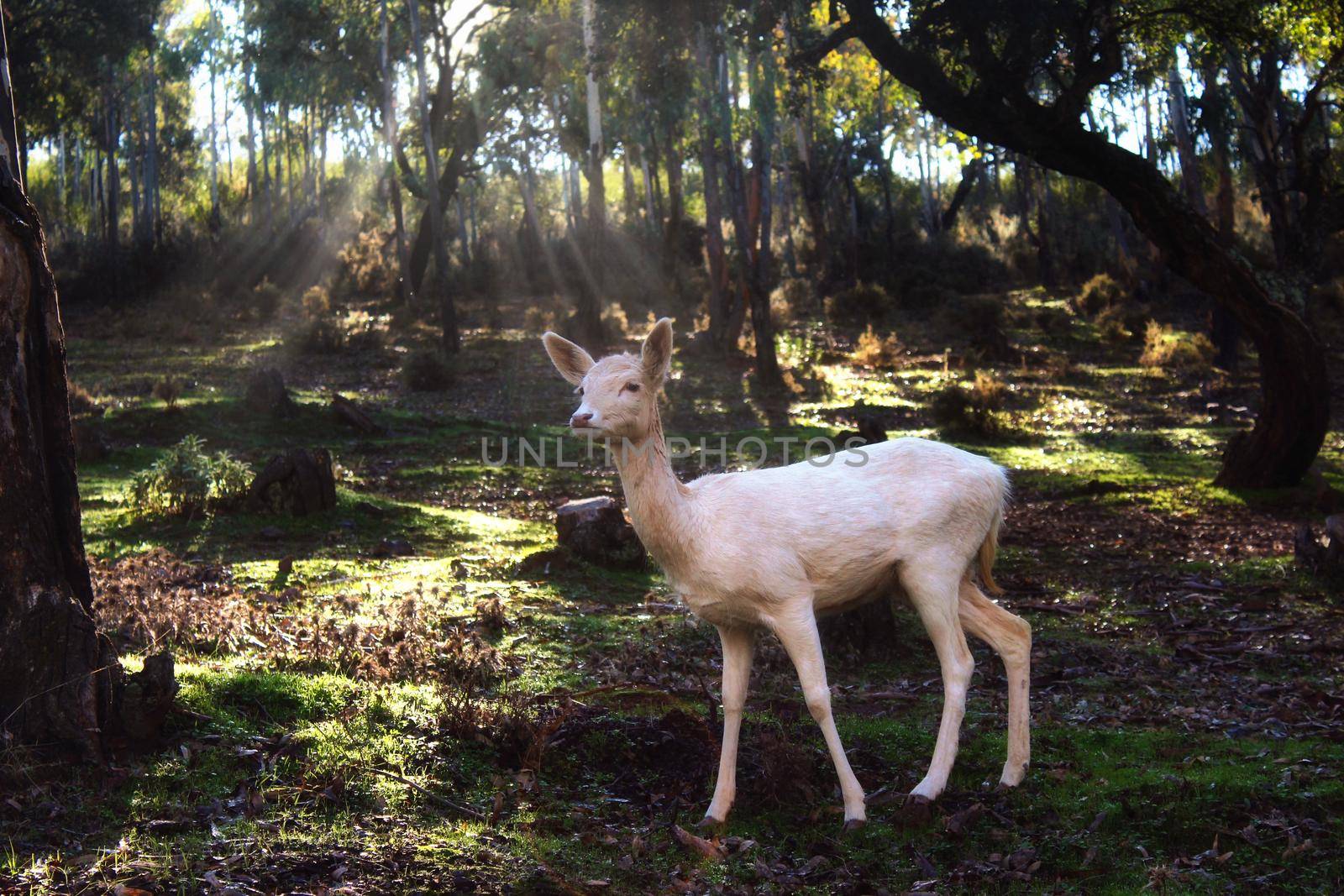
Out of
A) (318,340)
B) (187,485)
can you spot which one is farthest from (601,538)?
(318,340)

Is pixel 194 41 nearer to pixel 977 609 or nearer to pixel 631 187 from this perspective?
pixel 631 187

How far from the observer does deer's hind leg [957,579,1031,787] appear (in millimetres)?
6152

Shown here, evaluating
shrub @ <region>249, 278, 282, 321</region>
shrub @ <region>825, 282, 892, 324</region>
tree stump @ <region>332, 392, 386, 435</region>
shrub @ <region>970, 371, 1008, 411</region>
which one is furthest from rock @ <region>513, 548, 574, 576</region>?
shrub @ <region>249, 278, 282, 321</region>

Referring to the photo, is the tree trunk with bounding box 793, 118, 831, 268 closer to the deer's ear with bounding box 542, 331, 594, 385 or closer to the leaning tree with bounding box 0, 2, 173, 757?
the deer's ear with bounding box 542, 331, 594, 385

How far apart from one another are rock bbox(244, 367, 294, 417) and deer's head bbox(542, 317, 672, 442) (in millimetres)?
13264

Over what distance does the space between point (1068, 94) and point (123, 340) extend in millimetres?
22050

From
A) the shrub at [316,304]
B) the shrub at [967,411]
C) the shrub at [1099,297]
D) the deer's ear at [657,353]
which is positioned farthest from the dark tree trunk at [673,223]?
the deer's ear at [657,353]

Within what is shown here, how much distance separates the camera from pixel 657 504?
5.65 meters

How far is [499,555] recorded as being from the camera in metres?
11.5

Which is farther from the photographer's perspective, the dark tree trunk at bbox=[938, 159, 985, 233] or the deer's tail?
the dark tree trunk at bbox=[938, 159, 985, 233]

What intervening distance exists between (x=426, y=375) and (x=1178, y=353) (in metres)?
15.7

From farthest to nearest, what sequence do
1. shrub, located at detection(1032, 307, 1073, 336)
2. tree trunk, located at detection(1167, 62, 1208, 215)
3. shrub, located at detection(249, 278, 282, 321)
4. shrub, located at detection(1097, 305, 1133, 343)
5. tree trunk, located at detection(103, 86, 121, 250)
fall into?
1. tree trunk, located at detection(103, 86, 121, 250)
2. shrub, located at detection(249, 278, 282, 321)
3. shrub, located at detection(1032, 307, 1073, 336)
4. shrub, located at detection(1097, 305, 1133, 343)
5. tree trunk, located at detection(1167, 62, 1208, 215)

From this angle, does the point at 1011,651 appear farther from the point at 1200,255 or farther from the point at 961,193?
the point at 961,193

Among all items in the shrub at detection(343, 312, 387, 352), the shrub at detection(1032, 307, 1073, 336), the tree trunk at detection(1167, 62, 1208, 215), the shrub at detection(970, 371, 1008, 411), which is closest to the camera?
the shrub at detection(970, 371, 1008, 411)
